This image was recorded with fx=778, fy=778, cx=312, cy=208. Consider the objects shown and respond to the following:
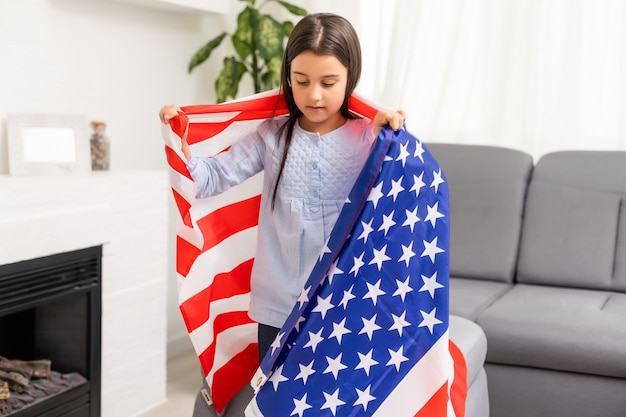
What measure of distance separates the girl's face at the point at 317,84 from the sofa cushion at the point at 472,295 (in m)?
1.32

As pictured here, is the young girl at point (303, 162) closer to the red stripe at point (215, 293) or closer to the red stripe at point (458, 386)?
the red stripe at point (215, 293)

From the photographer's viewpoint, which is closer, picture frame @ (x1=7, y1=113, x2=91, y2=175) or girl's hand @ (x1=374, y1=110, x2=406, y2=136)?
girl's hand @ (x1=374, y1=110, x2=406, y2=136)

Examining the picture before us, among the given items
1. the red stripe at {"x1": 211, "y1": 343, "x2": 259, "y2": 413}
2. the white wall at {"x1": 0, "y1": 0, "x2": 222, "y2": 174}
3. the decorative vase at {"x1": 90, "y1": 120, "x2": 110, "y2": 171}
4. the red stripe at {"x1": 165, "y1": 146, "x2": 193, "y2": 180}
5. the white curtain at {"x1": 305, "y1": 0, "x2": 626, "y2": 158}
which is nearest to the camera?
the red stripe at {"x1": 165, "y1": 146, "x2": 193, "y2": 180}

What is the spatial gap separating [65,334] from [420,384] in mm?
1500

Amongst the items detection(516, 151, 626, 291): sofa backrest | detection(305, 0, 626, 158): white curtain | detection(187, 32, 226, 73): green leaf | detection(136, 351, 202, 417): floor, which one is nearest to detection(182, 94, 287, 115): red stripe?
detection(136, 351, 202, 417): floor

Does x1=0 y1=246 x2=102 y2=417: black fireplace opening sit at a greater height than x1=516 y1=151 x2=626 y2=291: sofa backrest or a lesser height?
lesser

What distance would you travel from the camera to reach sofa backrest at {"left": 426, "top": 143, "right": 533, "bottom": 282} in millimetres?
3244

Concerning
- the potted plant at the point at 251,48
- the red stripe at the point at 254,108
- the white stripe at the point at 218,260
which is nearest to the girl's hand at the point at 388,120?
the red stripe at the point at 254,108

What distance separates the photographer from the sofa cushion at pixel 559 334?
2551 mm

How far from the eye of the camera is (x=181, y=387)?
334cm

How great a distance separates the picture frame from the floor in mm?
1004

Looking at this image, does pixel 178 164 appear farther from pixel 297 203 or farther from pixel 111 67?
pixel 111 67

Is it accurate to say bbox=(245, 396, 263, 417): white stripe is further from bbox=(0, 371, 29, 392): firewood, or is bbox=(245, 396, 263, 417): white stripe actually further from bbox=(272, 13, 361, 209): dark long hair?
bbox=(0, 371, 29, 392): firewood

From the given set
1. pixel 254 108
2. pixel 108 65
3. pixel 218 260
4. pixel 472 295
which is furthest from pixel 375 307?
pixel 108 65
